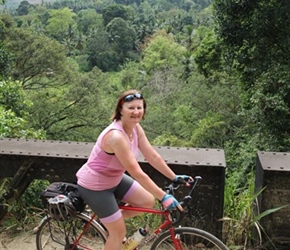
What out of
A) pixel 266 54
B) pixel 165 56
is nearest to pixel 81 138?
pixel 266 54

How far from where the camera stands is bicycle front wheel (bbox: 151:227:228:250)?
264cm

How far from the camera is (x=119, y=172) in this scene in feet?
8.34

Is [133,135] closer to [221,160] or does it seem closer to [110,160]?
[110,160]

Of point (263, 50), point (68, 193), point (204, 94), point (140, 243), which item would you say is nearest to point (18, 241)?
point (68, 193)

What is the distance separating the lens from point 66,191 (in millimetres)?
2736

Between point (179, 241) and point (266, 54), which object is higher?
point (179, 241)

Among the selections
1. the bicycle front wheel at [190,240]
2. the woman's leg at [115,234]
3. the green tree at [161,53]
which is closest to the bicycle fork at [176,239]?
the bicycle front wheel at [190,240]

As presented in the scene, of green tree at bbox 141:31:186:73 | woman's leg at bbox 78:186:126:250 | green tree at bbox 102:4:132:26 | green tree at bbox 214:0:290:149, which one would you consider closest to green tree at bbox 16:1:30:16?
green tree at bbox 102:4:132:26

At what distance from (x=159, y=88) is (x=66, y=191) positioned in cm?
3017

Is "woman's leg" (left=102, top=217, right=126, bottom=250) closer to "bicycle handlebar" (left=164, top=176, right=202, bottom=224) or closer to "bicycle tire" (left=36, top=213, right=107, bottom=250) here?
"bicycle tire" (left=36, top=213, right=107, bottom=250)

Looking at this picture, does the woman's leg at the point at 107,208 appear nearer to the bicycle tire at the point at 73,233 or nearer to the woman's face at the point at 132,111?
the bicycle tire at the point at 73,233

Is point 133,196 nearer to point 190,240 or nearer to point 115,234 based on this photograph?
point 115,234

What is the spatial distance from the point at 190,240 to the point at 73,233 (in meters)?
0.78

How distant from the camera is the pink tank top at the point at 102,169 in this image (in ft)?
8.13
